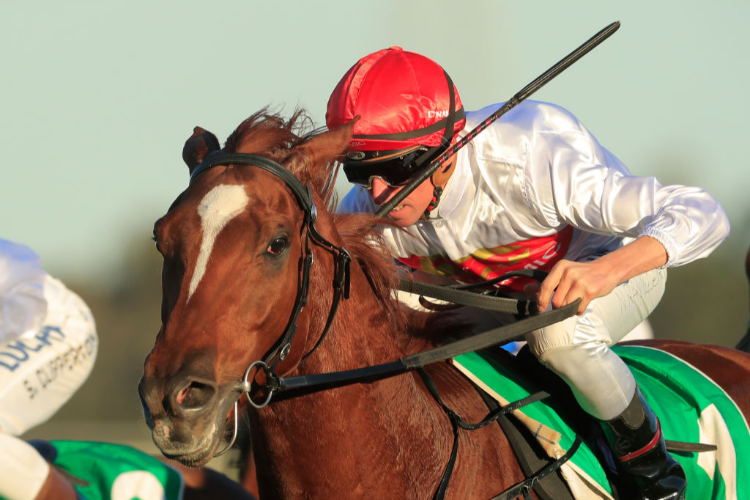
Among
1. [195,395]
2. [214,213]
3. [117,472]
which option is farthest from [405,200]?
[117,472]

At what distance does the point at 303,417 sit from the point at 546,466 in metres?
0.83

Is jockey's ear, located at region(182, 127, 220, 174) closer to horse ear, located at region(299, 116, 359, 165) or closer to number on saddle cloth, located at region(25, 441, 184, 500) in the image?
horse ear, located at region(299, 116, 359, 165)

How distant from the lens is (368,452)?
1934mm

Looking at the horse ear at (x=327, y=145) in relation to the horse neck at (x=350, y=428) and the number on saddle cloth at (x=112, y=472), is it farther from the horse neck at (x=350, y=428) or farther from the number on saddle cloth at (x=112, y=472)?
the number on saddle cloth at (x=112, y=472)

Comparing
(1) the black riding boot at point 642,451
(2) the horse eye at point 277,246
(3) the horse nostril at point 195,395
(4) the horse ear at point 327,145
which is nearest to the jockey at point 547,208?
(1) the black riding boot at point 642,451

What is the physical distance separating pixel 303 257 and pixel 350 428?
45 centimetres

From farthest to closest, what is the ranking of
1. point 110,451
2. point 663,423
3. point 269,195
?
point 110,451
point 663,423
point 269,195

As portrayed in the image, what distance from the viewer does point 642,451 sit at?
236 cm

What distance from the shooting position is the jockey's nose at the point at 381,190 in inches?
92.9

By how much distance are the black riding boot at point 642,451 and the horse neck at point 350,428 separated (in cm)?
63

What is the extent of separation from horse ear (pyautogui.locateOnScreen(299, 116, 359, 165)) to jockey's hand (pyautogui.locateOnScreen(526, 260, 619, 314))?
25.9 inches

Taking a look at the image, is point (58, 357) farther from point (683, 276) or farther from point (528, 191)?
point (683, 276)

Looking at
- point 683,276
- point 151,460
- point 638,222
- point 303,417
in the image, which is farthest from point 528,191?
point 683,276

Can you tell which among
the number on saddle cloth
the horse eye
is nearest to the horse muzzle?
the horse eye
